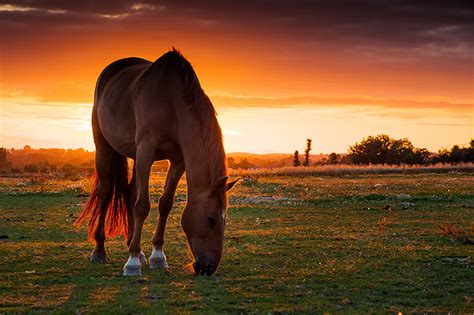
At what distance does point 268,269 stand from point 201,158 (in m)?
1.99

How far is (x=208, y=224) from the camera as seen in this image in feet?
25.8

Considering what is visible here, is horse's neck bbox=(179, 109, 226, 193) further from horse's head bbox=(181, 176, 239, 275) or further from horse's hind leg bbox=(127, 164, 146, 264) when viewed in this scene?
horse's hind leg bbox=(127, 164, 146, 264)

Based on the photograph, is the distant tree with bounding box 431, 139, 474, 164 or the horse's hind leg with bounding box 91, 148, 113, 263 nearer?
the horse's hind leg with bounding box 91, 148, 113, 263

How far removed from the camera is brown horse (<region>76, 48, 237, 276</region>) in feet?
26.0

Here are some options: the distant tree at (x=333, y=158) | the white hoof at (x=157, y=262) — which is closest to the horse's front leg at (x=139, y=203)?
the white hoof at (x=157, y=262)

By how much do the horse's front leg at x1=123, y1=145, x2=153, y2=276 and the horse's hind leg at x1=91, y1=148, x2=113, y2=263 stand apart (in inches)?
52.0

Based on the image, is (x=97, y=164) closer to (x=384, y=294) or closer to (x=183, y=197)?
(x=384, y=294)

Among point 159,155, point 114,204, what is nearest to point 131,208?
point 114,204

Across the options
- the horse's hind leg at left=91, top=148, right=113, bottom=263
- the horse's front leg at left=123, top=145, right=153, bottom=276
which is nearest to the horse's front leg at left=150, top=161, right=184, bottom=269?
the horse's front leg at left=123, top=145, right=153, bottom=276

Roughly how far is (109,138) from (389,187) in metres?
21.3

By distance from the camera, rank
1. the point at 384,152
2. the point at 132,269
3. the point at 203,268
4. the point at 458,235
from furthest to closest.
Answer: the point at 384,152, the point at 458,235, the point at 132,269, the point at 203,268

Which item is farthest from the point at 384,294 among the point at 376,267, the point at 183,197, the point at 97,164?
the point at 183,197

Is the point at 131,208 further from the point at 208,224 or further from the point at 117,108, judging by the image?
the point at 208,224

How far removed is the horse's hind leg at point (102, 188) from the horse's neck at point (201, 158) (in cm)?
267
